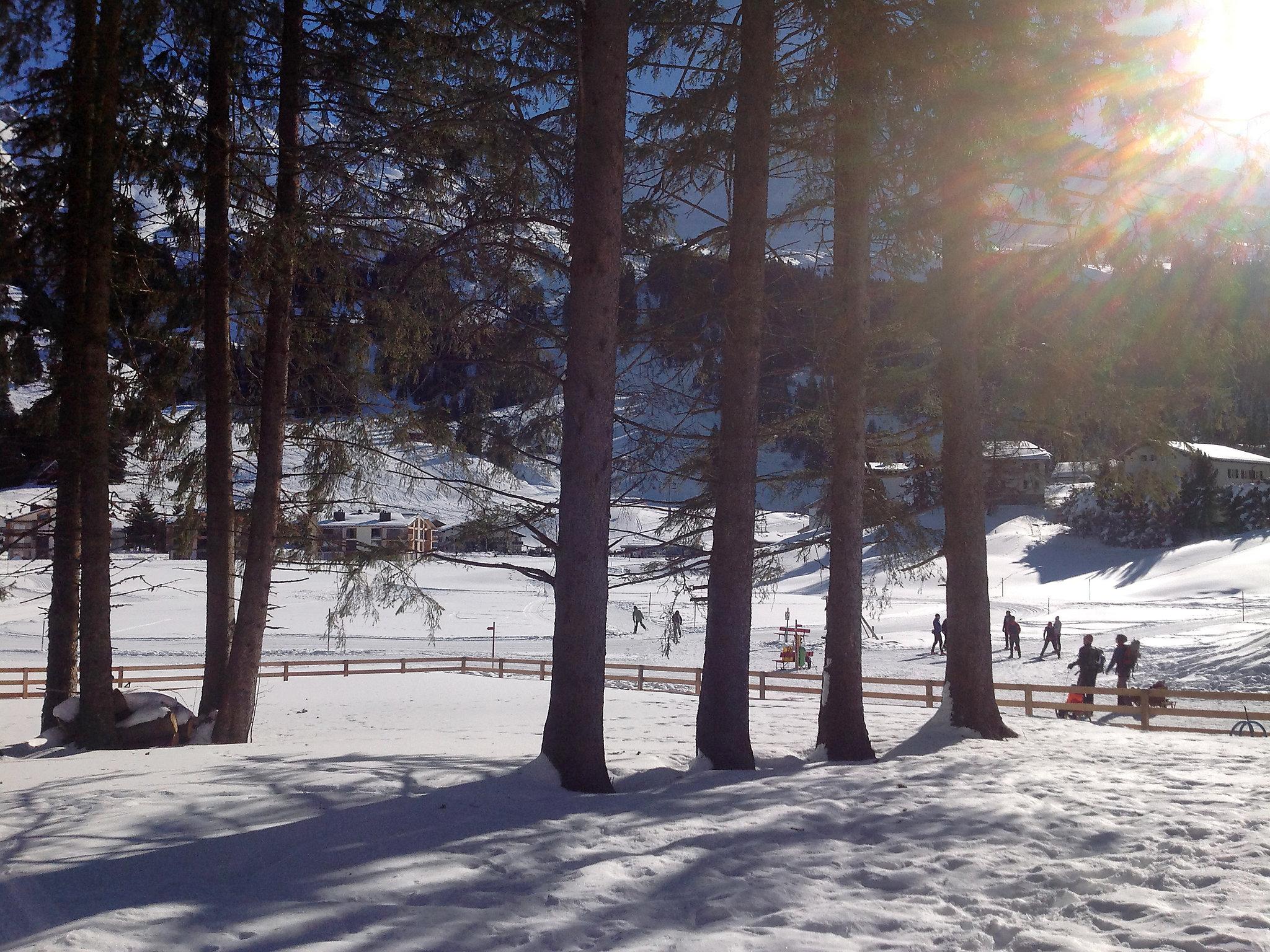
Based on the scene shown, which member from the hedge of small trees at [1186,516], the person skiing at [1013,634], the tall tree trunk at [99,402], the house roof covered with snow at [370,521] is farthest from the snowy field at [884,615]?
the house roof covered with snow at [370,521]

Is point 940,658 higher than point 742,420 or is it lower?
lower

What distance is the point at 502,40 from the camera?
9.09 meters

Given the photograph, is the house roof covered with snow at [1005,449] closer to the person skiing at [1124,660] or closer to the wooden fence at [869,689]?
the wooden fence at [869,689]

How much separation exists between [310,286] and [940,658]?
24.0m

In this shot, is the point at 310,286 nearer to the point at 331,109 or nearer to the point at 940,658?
the point at 331,109

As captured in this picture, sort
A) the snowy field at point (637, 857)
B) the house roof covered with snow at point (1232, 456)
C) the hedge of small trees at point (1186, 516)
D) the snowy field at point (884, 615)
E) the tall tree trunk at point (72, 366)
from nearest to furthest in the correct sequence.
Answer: the snowy field at point (637, 857) → the tall tree trunk at point (72, 366) → the snowy field at point (884, 615) → the hedge of small trees at point (1186, 516) → the house roof covered with snow at point (1232, 456)

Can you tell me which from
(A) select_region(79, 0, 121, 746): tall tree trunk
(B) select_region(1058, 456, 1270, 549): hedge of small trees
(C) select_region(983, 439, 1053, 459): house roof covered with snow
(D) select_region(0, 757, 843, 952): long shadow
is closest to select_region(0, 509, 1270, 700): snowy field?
(B) select_region(1058, 456, 1270, 549): hedge of small trees

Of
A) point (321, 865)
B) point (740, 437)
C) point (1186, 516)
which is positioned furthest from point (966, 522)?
point (1186, 516)

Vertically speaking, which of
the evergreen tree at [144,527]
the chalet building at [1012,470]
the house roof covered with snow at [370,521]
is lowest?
the evergreen tree at [144,527]

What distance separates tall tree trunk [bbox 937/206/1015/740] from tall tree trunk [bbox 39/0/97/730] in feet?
30.3

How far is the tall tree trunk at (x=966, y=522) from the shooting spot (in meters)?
10.1

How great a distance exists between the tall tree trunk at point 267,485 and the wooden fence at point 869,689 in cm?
465

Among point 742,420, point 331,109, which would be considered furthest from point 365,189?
point 742,420

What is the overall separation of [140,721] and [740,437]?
7557mm
